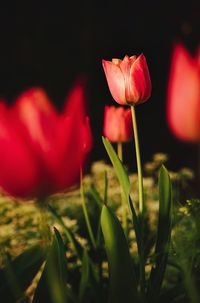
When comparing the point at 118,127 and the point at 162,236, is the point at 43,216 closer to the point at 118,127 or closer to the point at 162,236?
the point at 162,236

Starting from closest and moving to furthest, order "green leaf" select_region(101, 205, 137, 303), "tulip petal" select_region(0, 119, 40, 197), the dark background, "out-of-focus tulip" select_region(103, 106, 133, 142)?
1. "tulip petal" select_region(0, 119, 40, 197)
2. "green leaf" select_region(101, 205, 137, 303)
3. "out-of-focus tulip" select_region(103, 106, 133, 142)
4. the dark background

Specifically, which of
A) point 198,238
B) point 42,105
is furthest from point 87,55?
point 42,105

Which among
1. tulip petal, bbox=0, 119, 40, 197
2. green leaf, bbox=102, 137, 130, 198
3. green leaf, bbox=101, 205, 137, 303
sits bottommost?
green leaf, bbox=101, 205, 137, 303

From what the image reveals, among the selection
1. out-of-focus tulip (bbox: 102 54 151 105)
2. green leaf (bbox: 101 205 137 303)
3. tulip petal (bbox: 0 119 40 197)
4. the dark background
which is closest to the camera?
tulip petal (bbox: 0 119 40 197)

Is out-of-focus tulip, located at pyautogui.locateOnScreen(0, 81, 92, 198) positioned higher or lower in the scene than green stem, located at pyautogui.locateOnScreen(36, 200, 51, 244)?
higher

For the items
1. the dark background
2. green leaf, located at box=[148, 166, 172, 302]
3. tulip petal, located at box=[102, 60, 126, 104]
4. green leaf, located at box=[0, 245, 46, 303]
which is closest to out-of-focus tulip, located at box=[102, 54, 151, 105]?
tulip petal, located at box=[102, 60, 126, 104]

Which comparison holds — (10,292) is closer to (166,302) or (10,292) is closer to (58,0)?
(166,302)

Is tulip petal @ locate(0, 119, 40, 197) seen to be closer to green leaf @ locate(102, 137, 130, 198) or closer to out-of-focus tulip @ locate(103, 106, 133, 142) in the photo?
green leaf @ locate(102, 137, 130, 198)
